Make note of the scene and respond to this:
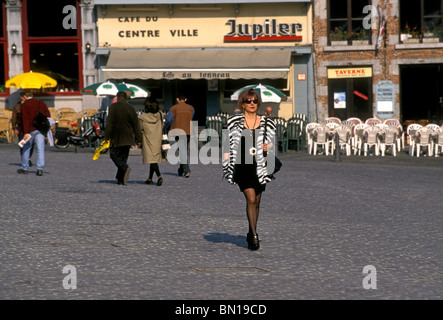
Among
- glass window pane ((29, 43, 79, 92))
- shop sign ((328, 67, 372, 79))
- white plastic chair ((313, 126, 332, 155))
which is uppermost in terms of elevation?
glass window pane ((29, 43, 79, 92))

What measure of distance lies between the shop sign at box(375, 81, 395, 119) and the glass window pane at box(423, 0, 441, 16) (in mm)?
2792

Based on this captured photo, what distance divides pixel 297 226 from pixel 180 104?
6819 millimetres

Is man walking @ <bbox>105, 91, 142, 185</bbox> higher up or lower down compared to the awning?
lower down

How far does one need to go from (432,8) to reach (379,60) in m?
2.63

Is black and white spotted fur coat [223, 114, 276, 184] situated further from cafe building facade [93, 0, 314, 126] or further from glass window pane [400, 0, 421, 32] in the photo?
glass window pane [400, 0, 421, 32]

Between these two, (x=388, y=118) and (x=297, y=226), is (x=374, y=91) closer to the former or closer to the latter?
(x=388, y=118)

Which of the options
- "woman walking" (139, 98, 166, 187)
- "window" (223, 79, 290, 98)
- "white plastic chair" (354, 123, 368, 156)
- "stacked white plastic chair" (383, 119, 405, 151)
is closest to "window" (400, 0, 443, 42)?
"stacked white plastic chair" (383, 119, 405, 151)

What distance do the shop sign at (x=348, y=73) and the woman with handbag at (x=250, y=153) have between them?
70.0 feet

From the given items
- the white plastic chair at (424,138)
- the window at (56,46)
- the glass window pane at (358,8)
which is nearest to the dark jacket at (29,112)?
the white plastic chair at (424,138)

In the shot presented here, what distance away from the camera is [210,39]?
2980cm

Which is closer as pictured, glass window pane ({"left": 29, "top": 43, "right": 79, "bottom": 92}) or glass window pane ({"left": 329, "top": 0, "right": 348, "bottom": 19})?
glass window pane ({"left": 329, "top": 0, "right": 348, "bottom": 19})

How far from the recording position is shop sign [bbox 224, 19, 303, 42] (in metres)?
29.5

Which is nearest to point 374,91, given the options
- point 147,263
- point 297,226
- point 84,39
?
point 84,39

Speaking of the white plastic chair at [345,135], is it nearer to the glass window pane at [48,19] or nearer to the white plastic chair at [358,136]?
the white plastic chair at [358,136]
